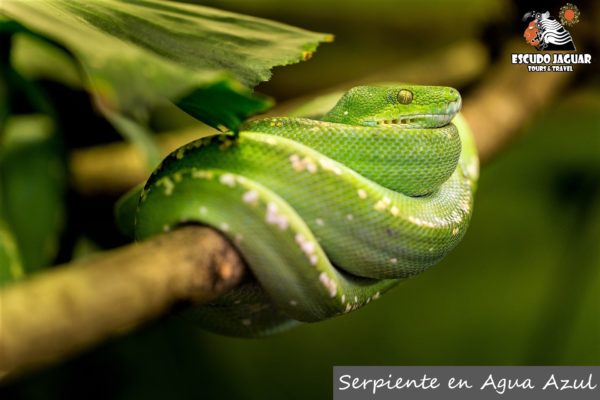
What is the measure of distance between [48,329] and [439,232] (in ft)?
1.89

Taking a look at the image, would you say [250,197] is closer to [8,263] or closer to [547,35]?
[8,263]

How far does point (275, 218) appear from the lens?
73cm

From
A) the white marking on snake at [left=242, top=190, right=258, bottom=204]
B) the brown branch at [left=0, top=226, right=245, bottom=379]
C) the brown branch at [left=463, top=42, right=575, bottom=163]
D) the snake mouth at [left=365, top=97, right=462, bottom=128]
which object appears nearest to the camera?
the brown branch at [left=0, top=226, right=245, bottom=379]

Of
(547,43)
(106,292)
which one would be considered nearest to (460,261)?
(547,43)

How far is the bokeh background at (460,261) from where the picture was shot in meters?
2.18

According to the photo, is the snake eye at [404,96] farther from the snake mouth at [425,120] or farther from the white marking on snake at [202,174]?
the white marking on snake at [202,174]

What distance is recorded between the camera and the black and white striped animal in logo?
162 centimetres

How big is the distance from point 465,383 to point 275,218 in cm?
Result: 86

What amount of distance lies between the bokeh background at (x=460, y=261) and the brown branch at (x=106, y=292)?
4.69 ft

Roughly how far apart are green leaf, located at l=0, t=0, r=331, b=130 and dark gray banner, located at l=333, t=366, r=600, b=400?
0.71 m

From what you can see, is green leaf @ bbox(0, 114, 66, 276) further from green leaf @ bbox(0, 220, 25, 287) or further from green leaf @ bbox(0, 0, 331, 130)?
green leaf @ bbox(0, 0, 331, 130)

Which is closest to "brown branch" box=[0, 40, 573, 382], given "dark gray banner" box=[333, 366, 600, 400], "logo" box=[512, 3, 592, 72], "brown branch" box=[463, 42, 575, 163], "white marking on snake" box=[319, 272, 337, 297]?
"white marking on snake" box=[319, 272, 337, 297]

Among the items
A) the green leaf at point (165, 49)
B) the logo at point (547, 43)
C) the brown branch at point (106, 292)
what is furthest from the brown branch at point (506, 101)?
the brown branch at point (106, 292)

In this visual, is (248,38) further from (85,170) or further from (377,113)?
(85,170)
